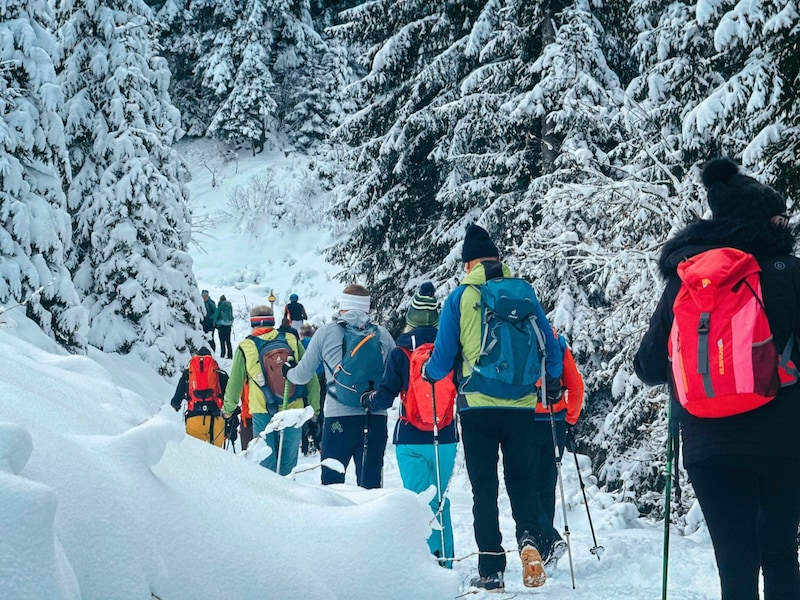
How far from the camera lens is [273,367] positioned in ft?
27.8

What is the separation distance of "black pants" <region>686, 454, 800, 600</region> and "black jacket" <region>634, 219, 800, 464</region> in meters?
0.06

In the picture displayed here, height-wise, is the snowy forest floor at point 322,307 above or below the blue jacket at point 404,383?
below

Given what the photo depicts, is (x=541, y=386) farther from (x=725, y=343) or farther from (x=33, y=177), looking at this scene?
(x=33, y=177)

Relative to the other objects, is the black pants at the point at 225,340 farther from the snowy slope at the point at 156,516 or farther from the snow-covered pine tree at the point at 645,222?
the snowy slope at the point at 156,516

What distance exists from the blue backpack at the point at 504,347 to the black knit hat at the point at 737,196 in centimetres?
163

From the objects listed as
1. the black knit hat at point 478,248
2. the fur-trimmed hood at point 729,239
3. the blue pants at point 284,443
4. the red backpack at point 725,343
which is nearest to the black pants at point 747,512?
the red backpack at point 725,343

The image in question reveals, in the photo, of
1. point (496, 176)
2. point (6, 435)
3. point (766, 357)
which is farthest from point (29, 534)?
point (496, 176)

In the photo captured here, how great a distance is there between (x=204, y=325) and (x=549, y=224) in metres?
17.4

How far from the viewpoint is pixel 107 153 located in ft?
64.7

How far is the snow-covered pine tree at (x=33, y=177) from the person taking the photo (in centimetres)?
1446

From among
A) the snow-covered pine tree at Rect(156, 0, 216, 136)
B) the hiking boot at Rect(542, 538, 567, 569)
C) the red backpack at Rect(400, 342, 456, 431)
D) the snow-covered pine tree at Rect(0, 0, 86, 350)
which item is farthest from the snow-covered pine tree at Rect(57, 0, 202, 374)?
the snow-covered pine tree at Rect(156, 0, 216, 136)

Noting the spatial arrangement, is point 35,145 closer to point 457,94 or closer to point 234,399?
point 457,94

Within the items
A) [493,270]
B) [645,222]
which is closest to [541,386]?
[493,270]

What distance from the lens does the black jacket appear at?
3055 millimetres
